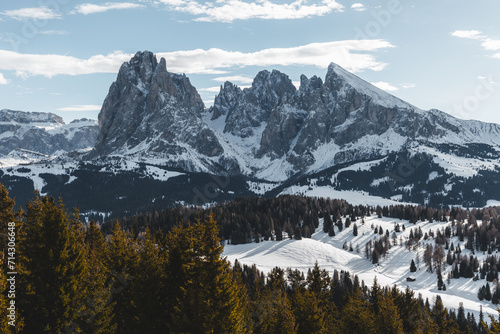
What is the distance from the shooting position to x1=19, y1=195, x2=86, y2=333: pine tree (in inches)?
1126

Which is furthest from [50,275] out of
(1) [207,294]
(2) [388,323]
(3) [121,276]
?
(2) [388,323]

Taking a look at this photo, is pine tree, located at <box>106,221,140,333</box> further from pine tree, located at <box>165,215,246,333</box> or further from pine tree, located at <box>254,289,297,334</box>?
pine tree, located at <box>254,289,297,334</box>

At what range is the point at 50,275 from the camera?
29172 millimetres

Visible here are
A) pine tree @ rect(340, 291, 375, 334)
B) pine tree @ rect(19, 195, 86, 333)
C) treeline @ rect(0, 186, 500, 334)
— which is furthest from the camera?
pine tree @ rect(340, 291, 375, 334)

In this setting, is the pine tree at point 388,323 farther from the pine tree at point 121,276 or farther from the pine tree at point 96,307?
the pine tree at point 96,307

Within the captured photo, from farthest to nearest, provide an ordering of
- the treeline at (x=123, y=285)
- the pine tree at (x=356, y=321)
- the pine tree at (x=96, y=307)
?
the pine tree at (x=356, y=321)
the pine tree at (x=96, y=307)
the treeline at (x=123, y=285)

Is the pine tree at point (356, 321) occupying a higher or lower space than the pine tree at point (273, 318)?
lower

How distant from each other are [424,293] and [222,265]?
177m

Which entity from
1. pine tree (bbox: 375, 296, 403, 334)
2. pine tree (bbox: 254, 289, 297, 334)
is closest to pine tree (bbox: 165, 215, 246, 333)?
pine tree (bbox: 254, 289, 297, 334)

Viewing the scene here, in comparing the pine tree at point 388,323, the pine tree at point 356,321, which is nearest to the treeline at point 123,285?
the pine tree at point 356,321

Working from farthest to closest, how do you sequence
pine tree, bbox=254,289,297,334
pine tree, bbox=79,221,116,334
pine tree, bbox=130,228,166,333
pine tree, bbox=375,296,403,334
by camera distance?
pine tree, bbox=375,296,403,334 < pine tree, bbox=254,289,297,334 < pine tree, bbox=130,228,166,333 < pine tree, bbox=79,221,116,334

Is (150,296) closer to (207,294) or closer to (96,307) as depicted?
(96,307)

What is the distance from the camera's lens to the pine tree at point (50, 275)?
28594mm

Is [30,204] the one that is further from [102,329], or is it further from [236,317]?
[236,317]
